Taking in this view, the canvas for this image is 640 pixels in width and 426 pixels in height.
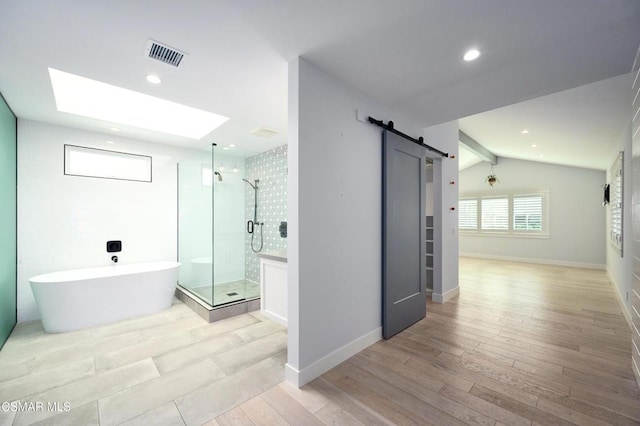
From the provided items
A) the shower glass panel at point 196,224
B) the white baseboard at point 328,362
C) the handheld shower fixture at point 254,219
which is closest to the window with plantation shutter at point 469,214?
the handheld shower fixture at point 254,219

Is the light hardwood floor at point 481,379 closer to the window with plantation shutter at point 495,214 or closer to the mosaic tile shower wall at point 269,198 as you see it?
the mosaic tile shower wall at point 269,198

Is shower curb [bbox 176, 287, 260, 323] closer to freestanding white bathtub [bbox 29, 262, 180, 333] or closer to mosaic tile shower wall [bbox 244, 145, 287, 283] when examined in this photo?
freestanding white bathtub [bbox 29, 262, 180, 333]

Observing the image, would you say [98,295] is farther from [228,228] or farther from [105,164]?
[105,164]

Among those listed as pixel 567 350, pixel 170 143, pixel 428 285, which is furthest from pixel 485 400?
pixel 170 143

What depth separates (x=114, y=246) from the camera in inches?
157

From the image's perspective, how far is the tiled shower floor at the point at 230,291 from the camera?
362 centimetres

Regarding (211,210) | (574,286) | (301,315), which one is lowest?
(574,286)

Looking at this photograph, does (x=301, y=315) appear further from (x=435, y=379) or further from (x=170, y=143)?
(x=170, y=143)

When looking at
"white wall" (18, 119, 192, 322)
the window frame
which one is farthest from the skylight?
the window frame

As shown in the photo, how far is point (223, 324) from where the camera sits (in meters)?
3.20

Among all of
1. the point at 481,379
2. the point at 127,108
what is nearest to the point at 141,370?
the point at 481,379

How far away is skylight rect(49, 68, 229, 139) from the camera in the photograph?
9.66 feet

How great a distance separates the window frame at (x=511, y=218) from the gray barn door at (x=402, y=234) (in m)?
6.36

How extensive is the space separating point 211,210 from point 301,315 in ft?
8.63
